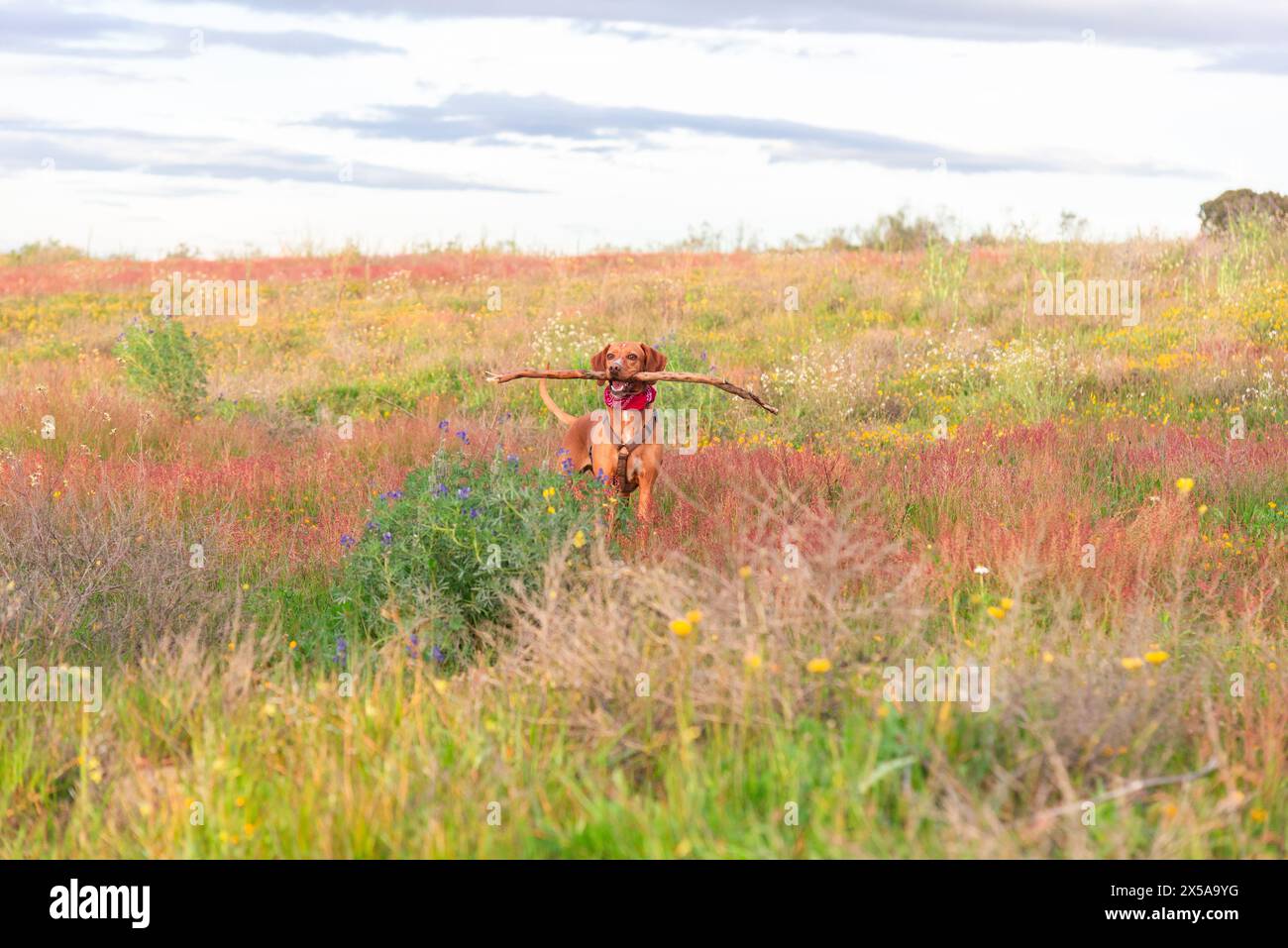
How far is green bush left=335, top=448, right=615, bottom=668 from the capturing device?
16.6 feet

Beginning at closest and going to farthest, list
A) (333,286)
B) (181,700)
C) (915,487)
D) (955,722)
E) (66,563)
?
(955,722), (181,700), (66,563), (915,487), (333,286)

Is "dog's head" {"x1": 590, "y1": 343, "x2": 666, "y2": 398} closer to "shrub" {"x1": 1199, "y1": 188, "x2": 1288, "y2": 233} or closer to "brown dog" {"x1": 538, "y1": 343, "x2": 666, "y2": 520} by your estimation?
"brown dog" {"x1": 538, "y1": 343, "x2": 666, "y2": 520}

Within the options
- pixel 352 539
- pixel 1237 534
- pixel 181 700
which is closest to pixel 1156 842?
pixel 181 700

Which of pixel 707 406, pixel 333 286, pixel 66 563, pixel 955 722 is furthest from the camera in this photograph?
pixel 333 286

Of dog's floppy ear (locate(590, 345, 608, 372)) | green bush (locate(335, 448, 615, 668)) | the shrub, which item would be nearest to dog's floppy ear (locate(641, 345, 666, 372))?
dog's floppy ear (locate(590, 345, 608, 372))

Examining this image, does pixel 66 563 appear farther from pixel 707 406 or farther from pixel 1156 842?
pixel 707 406

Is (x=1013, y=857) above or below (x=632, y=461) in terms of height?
below

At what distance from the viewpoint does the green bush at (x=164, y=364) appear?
10727mm

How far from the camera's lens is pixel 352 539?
20.4 ft

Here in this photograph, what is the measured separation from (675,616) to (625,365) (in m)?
2.87

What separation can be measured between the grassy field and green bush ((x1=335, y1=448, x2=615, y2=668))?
0.07 ft

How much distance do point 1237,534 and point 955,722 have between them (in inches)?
149
